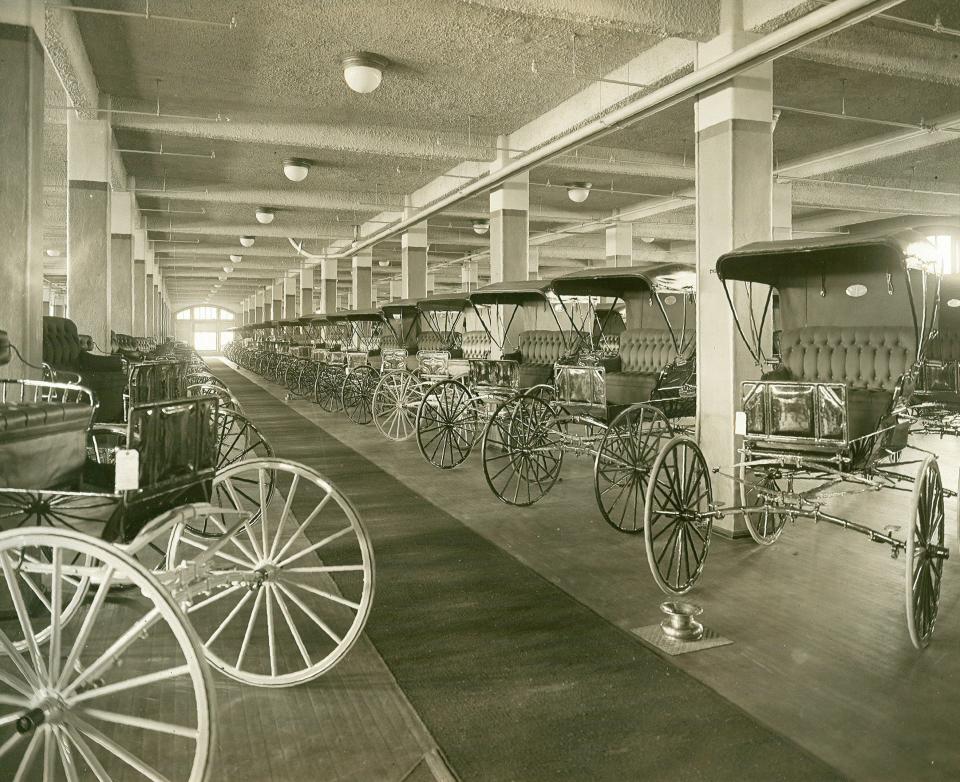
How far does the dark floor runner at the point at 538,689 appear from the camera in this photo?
2318 millimetres

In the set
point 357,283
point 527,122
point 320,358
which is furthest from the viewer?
point 357,283

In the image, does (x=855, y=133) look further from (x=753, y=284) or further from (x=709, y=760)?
(x=709, y=760)

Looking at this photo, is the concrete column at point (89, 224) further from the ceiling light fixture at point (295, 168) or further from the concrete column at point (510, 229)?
the concrete column at point (510, 229)

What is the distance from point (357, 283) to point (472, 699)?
18070mm

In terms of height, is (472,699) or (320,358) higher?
(320,358)

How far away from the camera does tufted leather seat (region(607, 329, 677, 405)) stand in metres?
6.60

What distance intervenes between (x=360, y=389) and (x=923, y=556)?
9.05 meters

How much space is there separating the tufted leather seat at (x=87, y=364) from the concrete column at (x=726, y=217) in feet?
16.8

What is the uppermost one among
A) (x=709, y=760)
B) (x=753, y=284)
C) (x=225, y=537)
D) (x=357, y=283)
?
(x=357, y=283)

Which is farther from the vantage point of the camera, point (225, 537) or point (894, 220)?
point (894, 220)

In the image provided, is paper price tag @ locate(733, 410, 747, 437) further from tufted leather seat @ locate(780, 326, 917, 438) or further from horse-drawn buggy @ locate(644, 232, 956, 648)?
tufted leather seat @ locate(780, 326, 917, 438)

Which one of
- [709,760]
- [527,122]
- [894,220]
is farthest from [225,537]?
[894,220]

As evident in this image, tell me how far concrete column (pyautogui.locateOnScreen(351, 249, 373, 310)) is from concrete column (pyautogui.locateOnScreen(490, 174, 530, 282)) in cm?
871

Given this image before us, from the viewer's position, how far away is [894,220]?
1683cm
